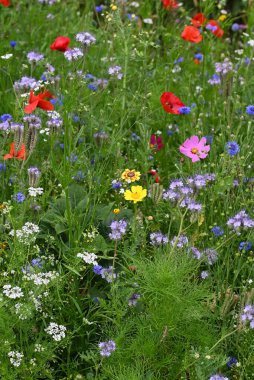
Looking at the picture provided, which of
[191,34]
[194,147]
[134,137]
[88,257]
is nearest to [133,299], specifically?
[88,257]

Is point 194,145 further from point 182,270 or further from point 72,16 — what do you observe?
point 72,16

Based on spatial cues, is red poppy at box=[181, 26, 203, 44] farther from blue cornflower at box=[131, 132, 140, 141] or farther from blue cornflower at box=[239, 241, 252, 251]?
blue cornflower at box=[239, 241, 252, 251]

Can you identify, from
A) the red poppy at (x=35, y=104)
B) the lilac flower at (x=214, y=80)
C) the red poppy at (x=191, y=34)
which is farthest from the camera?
the red poppy at (x=191, y=34)

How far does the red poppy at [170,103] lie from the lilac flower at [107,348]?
1358mm

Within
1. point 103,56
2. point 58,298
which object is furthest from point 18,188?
point 103,56

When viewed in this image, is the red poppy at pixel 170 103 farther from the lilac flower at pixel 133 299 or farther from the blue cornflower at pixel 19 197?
the lilac flower at pixel 133 299

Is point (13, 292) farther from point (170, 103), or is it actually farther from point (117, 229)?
point (170, 103)

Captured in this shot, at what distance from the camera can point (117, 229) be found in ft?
8.77

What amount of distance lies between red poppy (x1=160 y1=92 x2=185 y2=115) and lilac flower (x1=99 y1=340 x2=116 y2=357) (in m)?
1.36

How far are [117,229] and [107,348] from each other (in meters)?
0.47

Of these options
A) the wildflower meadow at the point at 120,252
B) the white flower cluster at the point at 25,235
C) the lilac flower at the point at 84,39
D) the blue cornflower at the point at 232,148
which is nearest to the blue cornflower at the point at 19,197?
the wildflower meadow at the point at 120,252

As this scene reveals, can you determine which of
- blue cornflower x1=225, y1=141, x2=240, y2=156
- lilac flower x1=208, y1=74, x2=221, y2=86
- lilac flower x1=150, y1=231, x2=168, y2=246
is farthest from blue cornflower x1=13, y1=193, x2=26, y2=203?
lilac flower x1=208, y1=74, x2=221, y2=86

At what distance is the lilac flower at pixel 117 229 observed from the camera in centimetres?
264

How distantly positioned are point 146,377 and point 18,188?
960 mm
